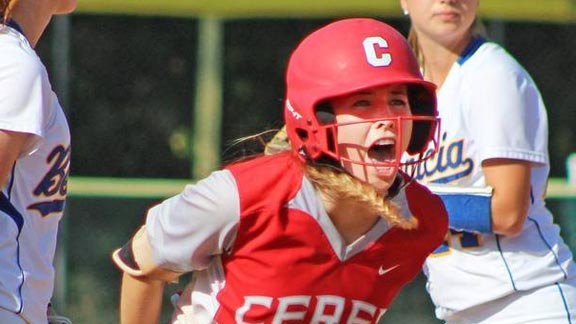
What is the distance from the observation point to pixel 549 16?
35.1 ft

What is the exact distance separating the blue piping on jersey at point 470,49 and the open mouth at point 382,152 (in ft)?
4.25

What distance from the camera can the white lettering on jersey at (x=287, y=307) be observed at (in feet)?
11.5

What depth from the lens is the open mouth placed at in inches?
135

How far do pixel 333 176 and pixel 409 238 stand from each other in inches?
13.1

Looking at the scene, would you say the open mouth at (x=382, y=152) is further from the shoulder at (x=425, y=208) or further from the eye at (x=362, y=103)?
the shoulder at (x=425, y=208)

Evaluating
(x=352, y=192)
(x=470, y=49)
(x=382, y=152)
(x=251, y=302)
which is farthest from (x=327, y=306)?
(x=470, y=49)

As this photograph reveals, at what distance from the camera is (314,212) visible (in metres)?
3.51

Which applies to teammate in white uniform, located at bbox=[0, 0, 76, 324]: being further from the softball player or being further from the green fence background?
the green fence background

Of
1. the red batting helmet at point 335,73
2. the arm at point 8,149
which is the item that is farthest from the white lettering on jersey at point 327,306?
the arm at point 8,149

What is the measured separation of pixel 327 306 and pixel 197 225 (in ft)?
1.40

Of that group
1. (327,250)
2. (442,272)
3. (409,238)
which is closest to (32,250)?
(327,250)

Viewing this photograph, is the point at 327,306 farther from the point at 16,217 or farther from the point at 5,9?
the point at 5,9

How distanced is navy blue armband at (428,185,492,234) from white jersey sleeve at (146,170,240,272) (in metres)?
1.15

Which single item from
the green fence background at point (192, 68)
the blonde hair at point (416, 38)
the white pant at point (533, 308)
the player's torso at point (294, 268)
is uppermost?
the blonde hair at point (416, 38)
